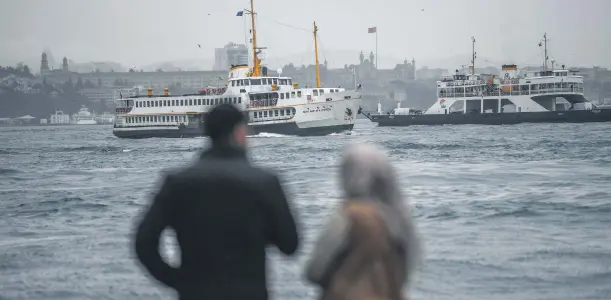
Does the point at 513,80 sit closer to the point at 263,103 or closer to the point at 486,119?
the point at 486,119

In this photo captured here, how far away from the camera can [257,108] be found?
214 feet

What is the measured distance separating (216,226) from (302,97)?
196 ft

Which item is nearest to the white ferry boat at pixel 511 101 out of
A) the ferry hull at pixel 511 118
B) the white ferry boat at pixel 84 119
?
the ferry hull at pixel 511 118

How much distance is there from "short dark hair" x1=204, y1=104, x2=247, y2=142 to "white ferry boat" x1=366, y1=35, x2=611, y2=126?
8076 centimetres

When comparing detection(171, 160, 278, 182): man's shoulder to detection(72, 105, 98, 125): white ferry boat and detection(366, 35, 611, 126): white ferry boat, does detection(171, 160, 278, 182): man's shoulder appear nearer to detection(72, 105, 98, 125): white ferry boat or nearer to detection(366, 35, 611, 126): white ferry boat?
detection(366, 35, 611, 126): white ferry boat

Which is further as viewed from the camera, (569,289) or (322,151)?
(322,151)

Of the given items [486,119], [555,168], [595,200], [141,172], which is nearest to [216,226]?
[595,200]

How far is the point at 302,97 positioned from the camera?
6353 centimetres

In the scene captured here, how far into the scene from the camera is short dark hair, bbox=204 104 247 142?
13.5 feet

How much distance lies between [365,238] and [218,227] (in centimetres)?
71

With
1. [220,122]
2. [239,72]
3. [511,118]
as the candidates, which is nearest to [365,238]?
[220,122]

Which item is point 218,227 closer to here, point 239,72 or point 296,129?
Answer: point 296,129

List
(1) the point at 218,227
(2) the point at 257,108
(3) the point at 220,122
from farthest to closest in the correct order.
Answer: (2) the point at 257,108 → (3) the point at 220,122 → (1) the point at 218,227

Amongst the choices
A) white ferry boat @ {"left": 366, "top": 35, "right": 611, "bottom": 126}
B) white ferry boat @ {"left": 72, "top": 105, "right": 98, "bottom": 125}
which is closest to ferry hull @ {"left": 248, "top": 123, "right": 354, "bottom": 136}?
white ferry boat @ {"left": 366, "top": 35, "right": 611, "bottom": 126}
